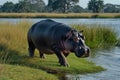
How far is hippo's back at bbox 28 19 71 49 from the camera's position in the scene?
947 centimetres

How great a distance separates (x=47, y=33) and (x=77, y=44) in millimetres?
1311

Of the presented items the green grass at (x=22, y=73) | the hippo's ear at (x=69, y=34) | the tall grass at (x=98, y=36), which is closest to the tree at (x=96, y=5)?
the tall grass at (x=98, y=36)

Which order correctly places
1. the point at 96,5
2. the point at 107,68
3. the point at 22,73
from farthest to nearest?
the point at 96,5 < the point at 107,68 < the point at 22,73

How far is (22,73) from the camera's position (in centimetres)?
833

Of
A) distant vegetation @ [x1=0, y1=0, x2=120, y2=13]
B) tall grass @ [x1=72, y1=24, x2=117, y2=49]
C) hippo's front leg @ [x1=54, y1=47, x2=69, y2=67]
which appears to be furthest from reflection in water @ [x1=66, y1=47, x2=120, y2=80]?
distant vegetation @ [x1=0, y1=0, x2=120, y2=13]

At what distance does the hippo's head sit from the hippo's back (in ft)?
1.12

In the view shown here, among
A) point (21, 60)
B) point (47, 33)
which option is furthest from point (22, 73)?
point (47, 33)

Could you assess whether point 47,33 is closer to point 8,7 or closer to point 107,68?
point 107,68

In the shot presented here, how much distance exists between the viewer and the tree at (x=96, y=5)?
263ft

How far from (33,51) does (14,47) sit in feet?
3.07

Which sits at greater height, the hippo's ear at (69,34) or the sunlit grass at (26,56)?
the hippo's ear at (69,34)

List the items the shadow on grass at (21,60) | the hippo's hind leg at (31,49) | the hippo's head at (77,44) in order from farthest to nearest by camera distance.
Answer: the hippo's hind leg at (31,49)
the shadow on grass at (21,60)
the hippo's head at (77,44)

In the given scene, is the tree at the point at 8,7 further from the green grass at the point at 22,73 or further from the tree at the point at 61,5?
the green grass at the point at 22,73

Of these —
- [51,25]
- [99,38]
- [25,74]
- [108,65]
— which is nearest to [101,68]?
[108,65]
